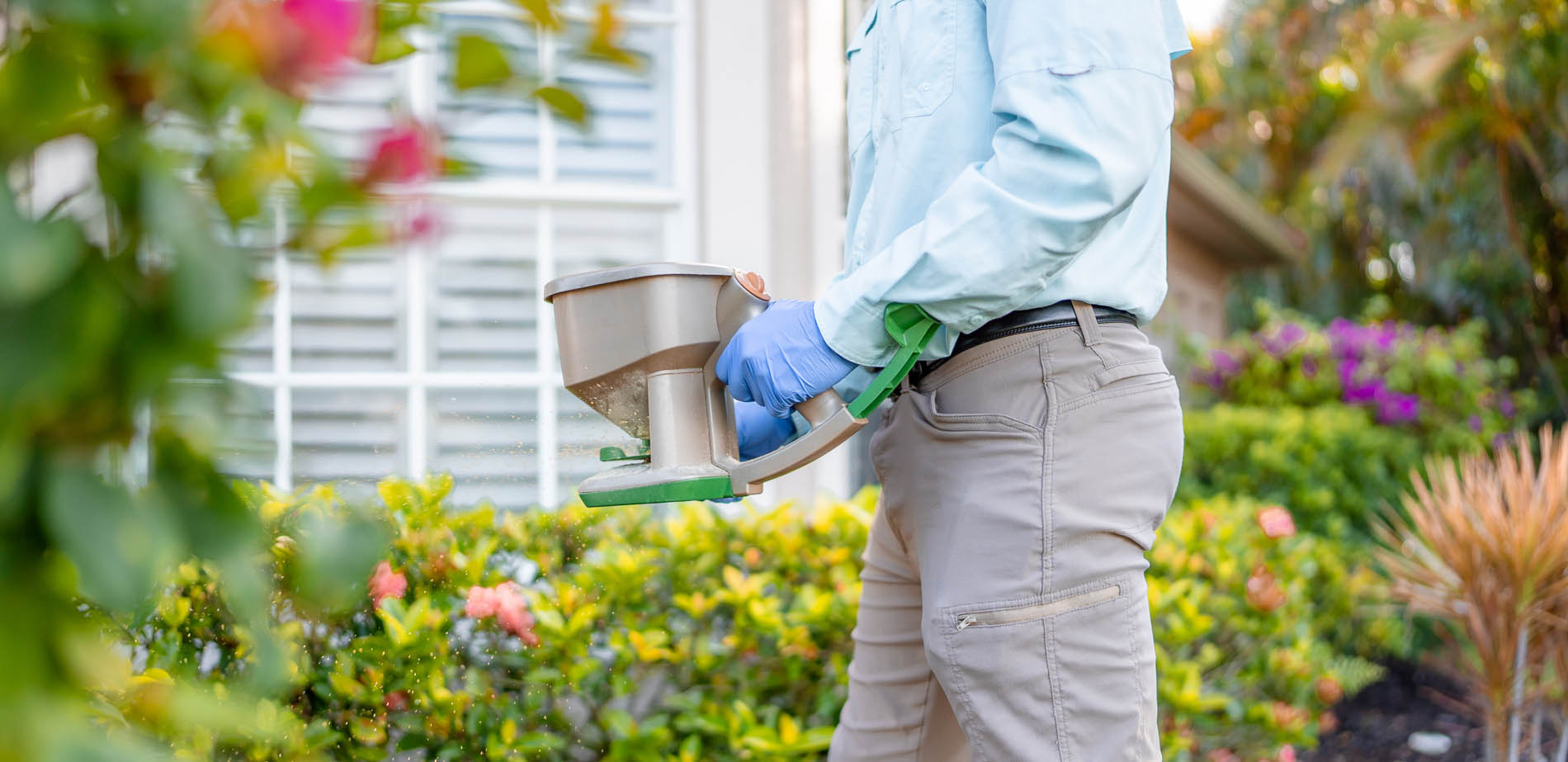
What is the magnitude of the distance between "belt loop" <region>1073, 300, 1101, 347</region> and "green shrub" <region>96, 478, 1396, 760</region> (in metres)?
1.10

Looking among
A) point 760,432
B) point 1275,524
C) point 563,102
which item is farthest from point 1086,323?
point 1275,524

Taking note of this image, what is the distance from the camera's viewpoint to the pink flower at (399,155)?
1.57 ft

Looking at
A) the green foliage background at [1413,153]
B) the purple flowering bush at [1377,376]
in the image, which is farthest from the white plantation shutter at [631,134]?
the green foliage background at [1413,153]

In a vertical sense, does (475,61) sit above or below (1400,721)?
Answer: above

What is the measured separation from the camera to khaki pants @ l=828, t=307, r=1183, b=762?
139cm

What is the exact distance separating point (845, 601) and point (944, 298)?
4.12 feet

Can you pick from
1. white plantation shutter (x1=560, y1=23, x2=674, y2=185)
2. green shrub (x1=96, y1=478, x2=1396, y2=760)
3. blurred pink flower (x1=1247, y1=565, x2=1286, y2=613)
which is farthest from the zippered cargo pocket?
white plantation shutter (x1=560, y1=23, x2=674, y2=185)

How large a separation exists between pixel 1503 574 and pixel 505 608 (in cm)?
256

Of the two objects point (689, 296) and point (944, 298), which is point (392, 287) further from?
point (944, 298)

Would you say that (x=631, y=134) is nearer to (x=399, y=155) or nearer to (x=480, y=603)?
(x=480, y=603)

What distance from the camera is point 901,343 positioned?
1.35 m

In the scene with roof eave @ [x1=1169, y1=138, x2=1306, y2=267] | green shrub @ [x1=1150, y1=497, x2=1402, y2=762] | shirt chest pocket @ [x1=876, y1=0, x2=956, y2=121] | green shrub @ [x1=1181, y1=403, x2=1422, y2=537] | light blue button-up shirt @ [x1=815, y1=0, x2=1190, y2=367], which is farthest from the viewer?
roof eave @ [x1=1169, y1=138, x2=1306, y2=267]

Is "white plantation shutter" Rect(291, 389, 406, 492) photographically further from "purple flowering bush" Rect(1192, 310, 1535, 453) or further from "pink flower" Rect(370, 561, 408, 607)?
"purple flowering bush" Rect(1192, 310, 1535, 453)

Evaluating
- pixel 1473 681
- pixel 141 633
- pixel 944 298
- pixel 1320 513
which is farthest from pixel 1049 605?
pixel 1320 513
